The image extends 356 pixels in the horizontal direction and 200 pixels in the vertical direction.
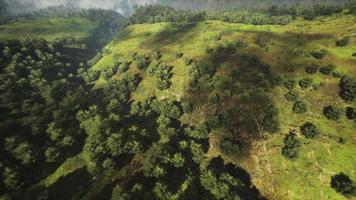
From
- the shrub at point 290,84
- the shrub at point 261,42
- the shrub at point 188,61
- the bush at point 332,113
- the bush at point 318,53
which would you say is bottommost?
the bush at point 332,113

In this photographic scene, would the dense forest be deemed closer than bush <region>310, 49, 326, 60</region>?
Yes

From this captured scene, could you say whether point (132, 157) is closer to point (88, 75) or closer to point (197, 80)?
point (197, 80)

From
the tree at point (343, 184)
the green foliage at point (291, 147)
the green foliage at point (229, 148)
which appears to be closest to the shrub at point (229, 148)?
the green foliage at point (229, 148)

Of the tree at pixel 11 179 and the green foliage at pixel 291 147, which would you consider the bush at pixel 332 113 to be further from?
the tree at pixel 11 179

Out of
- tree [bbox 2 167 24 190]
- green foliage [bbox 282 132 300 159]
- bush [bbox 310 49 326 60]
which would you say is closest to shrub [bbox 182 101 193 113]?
green foliage [bbox 282 132 300 159]

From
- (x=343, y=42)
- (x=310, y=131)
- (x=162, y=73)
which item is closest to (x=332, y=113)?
(x=310, y=131)

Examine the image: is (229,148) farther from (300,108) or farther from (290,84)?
(290,84)

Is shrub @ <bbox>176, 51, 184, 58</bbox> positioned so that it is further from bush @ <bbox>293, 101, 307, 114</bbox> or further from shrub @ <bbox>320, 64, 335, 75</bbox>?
bush @ <bbox>293, 101, 307, 114</bbox>

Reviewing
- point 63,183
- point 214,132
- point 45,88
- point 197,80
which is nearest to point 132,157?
point 63,183
